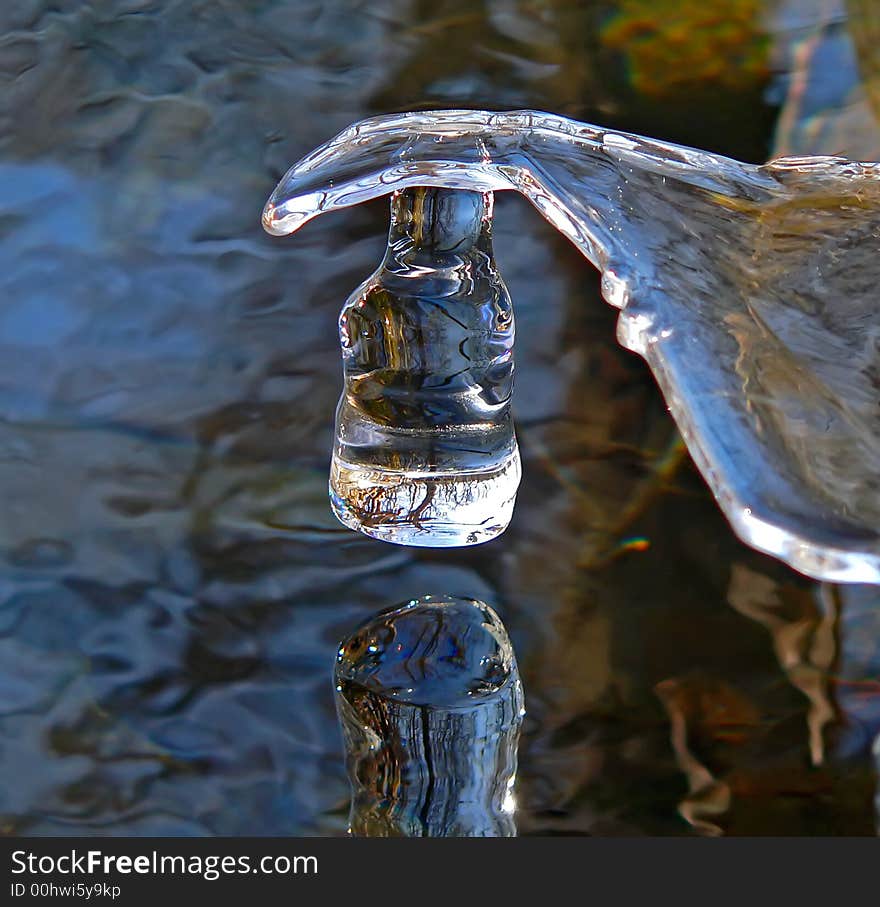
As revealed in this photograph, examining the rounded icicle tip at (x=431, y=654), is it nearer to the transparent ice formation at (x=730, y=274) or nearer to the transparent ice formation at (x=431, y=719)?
the transparent ice formation at (x=431, y=719)

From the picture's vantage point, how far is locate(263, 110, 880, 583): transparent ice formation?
12.3 inches

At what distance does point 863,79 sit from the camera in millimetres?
823

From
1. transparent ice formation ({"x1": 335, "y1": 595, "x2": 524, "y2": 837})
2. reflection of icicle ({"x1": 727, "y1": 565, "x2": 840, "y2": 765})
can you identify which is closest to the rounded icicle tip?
transparent ice formation ({"x1": 335, "y1": 595, "x2": 524, "y2": 837})

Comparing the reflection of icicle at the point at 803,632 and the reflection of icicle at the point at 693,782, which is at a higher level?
the reflection of icicle at the point at 803,632

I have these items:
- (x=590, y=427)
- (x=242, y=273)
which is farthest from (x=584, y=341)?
(x=242, y=273)

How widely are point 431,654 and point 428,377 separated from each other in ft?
0.39

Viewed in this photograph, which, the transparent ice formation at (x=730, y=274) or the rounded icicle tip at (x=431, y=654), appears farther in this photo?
the rounded icicle tip at (x=431, y=654)

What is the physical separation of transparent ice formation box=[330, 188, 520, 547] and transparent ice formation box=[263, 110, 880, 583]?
0.15ft

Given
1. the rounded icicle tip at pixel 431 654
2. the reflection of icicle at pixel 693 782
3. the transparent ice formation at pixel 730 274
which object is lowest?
the reflection of icicle at pixel 693 782

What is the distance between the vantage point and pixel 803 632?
56 cm

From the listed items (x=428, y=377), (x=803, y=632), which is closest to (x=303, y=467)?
(x=428, y=377)

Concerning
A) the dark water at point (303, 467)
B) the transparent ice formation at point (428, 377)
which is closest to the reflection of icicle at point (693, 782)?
the dark water at point (303, 467)

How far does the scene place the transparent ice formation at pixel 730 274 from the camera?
1.03 ft

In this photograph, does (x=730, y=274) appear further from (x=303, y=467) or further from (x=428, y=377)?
(x=303, y=467)
